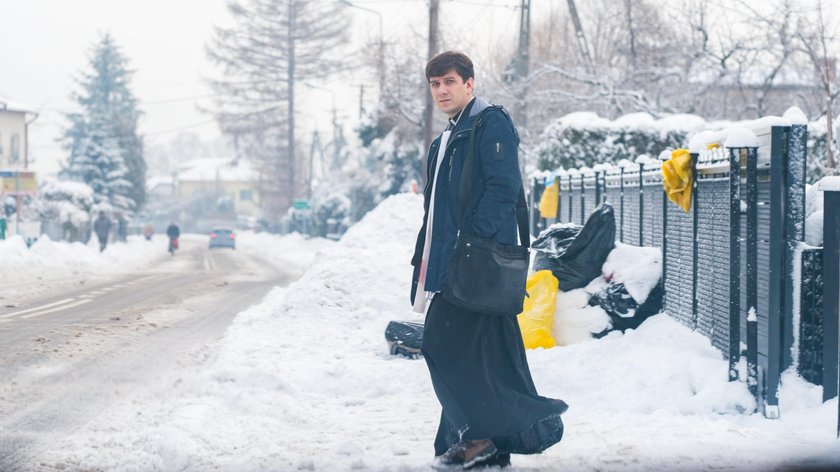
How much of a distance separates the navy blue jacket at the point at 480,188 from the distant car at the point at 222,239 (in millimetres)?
55062

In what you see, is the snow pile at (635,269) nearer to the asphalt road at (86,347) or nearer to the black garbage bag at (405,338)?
the black garbage bag at (405,338)

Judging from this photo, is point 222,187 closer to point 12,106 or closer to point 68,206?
point 12,106

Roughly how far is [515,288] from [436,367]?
1.82ft

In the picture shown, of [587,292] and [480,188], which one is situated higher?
[480,188]

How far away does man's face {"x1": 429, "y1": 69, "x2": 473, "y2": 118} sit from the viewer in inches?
195

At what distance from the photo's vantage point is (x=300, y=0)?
193 ft

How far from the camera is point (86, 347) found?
31.6ft

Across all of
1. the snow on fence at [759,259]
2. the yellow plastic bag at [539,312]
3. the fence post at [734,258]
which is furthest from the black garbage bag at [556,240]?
the fence post at [734,258]

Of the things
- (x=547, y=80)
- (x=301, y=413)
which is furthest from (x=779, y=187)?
(x=547, y=80)

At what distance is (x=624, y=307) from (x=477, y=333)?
3742 millimetres

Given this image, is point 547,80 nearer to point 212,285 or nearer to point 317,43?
point 212,285

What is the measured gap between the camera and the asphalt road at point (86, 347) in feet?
20.5

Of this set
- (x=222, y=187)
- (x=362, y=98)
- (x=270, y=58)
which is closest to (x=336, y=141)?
(x=270, y=58)

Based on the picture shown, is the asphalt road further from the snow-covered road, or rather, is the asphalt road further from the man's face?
the man's face
